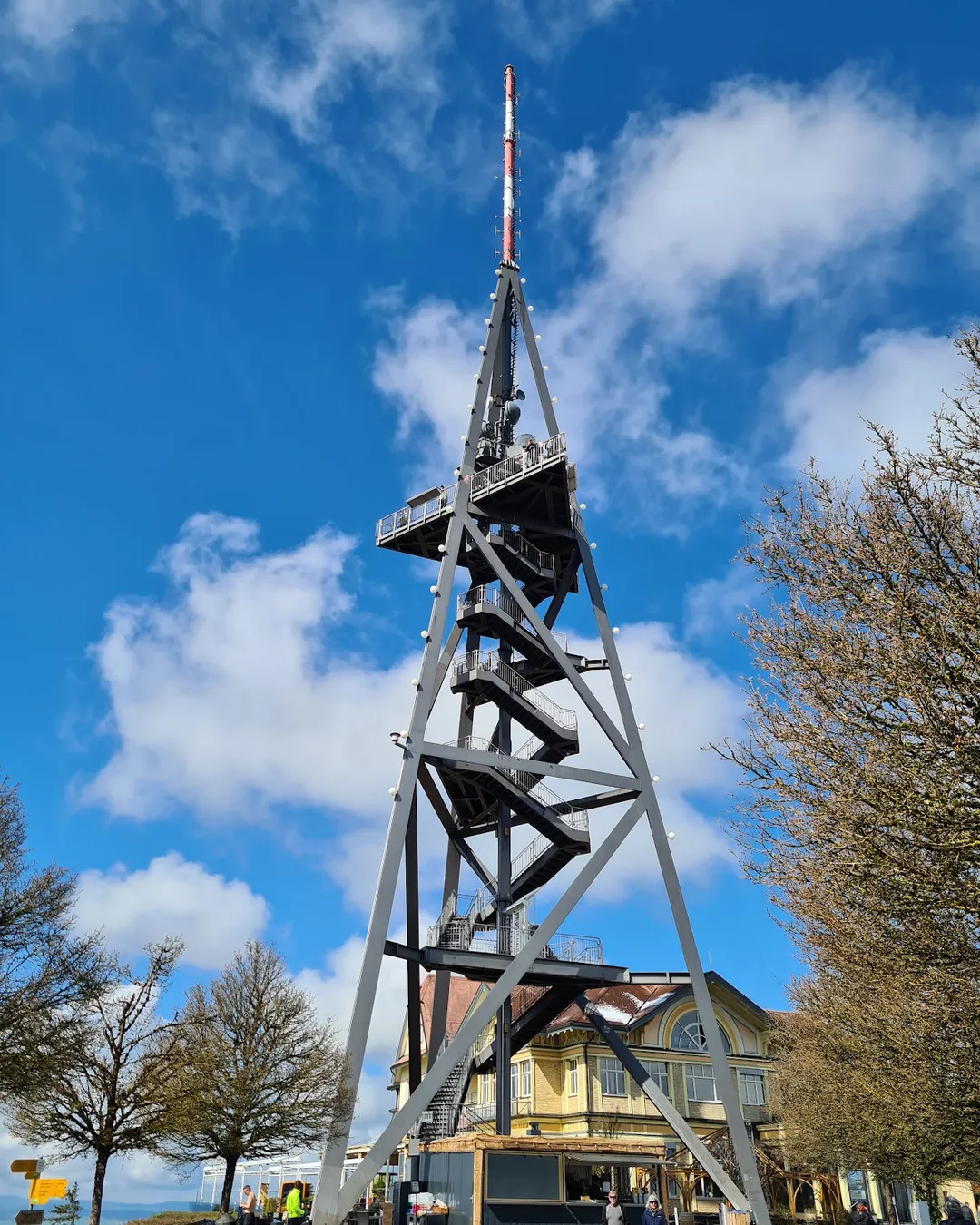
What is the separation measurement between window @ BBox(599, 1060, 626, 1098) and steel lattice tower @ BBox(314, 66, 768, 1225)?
42.1 ft

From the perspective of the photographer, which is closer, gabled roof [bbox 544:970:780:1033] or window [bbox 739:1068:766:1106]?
gabled roof [bbox 544:970:780:1033]

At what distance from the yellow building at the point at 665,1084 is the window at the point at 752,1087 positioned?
39 mm

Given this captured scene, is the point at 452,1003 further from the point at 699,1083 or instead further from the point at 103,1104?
the point at 103,1104

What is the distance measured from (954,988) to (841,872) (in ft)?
11.8

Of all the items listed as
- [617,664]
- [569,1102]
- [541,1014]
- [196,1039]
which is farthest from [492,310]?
[569,1102]

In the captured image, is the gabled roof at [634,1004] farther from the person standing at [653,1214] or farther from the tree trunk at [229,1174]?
the person standing at [653,1214]

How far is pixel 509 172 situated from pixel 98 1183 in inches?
1237

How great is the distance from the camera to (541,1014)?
86.7 ft

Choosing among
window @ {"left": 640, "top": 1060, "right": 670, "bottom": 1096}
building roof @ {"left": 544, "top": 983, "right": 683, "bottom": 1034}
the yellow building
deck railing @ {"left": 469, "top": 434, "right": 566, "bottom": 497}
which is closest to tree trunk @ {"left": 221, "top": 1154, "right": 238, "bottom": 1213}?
the yellow building

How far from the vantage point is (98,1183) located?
77.5 feet

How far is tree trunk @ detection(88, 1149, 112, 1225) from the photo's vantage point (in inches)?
867

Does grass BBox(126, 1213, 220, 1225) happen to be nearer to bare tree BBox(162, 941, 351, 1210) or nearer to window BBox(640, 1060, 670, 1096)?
bare tree BBox(162, 941, 351, 1210)

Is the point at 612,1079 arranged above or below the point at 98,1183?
above

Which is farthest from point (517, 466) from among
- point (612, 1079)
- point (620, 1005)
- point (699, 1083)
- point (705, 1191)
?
point (705, 1191)
